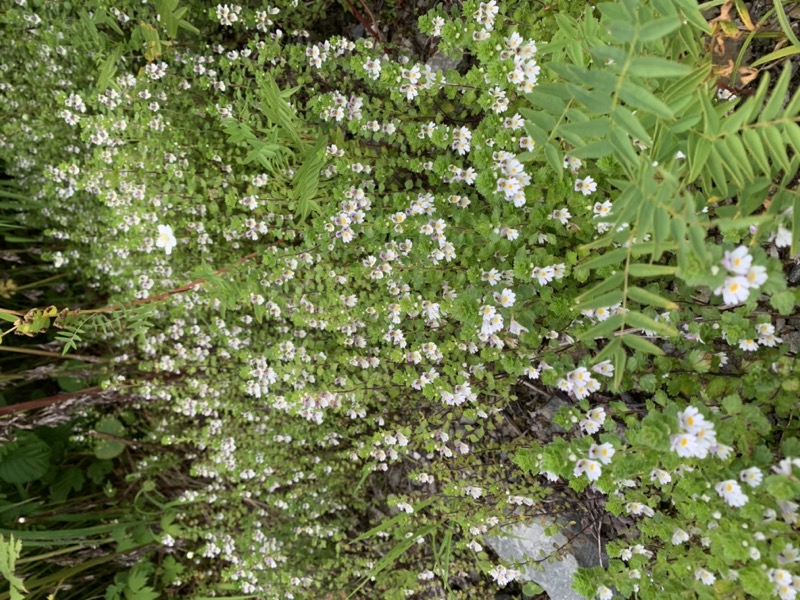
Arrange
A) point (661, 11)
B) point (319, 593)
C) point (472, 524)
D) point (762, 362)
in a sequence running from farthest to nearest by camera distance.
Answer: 1. point (319, 593)
2. point (472, 524)
3. point (762, 362)
4. point (661, 11)

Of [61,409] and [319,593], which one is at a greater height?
A: [61,409]

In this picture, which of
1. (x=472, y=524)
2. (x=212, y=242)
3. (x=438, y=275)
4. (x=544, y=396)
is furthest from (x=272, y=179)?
(x=472, y=524)

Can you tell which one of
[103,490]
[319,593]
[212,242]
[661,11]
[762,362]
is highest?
[212,242]

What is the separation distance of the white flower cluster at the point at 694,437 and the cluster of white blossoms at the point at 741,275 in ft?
1.43

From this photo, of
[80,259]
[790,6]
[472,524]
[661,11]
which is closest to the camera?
[661,11]

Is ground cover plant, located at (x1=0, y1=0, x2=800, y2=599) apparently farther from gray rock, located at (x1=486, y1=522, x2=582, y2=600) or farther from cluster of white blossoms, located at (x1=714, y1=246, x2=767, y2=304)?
gray rock, located at (x1=486, y1=522, x2=582, y2=600)

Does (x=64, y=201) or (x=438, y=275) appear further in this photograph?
(x=64, y=201)

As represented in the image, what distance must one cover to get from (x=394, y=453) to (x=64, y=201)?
3.57 m

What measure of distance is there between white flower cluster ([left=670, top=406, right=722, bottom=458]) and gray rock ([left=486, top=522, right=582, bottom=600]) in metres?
1.93

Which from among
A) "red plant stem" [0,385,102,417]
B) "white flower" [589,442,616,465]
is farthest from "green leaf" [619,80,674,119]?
"red plant stem" [0,385,102,417]

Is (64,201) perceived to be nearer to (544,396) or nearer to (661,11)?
(544,396)

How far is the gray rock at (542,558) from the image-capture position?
360cm

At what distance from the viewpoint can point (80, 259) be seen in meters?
5.17

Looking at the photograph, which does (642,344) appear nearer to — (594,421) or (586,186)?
(594,421)
